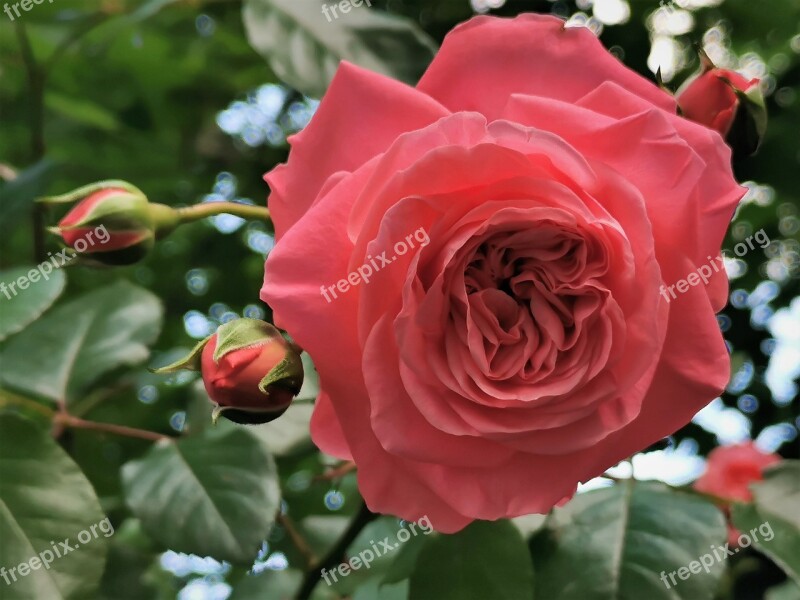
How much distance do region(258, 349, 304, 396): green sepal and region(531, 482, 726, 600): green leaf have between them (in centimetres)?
26

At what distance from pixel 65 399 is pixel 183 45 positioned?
803 millimetres

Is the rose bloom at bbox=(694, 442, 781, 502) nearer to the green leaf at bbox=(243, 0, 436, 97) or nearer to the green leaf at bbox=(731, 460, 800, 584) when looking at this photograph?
the green leaf at bbox=(731, 460, 800, 584)

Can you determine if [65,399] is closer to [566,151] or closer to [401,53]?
[401,53]

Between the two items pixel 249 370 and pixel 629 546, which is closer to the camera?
pixel 249 370

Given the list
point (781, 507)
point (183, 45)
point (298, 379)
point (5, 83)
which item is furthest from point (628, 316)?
point (5, 83)

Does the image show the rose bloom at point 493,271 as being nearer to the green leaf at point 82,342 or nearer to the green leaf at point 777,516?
the green leaf at point 777,516

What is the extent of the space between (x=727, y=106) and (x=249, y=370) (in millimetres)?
420

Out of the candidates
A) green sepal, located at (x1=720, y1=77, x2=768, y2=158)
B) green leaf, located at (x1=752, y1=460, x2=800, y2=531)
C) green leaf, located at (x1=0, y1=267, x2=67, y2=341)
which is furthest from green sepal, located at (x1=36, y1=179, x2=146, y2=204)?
green leaf, located at (x1=752, y1=460, x2=800, y2=531)

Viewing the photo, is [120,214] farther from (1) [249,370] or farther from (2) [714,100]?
(2) [714,100]

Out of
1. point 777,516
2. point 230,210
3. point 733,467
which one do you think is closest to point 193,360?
point 230,210

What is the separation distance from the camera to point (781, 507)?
0.70 metres

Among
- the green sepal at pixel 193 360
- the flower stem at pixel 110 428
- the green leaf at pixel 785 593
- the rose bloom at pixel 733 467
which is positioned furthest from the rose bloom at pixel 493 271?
the rose bloom at pixel 733 467

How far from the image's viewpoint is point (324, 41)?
80 centimetres

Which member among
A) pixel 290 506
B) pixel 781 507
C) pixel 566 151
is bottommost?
pixel 290 506
